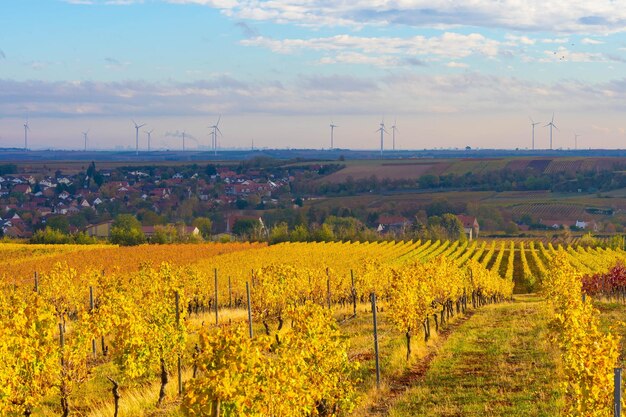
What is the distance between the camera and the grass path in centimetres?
1908

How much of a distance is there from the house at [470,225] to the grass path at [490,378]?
336ft

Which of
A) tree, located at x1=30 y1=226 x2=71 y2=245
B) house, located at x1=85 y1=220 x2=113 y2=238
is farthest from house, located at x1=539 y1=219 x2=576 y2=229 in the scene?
tree, located at x1=30 y1=226 x2=71 y2=245

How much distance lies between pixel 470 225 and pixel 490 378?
386 feet

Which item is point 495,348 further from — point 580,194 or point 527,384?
point 580,194

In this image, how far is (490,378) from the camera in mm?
22641

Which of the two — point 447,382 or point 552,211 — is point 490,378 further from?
point 552,211

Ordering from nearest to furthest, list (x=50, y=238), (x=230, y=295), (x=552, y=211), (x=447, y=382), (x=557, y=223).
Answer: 1. (x=447, y=382)
2. (x=230, y=295)
3. (x=50, y=238)
4. (x=557, y=223)
5. (x=552, y=211)

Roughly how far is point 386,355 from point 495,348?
403cm

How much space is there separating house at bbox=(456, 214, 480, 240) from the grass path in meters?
102

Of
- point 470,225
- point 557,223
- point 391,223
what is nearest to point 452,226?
point 470,225

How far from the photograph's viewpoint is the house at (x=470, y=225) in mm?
134812

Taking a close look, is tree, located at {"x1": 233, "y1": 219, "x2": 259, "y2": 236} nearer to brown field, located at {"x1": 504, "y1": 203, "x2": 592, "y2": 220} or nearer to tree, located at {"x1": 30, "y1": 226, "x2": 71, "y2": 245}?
tree, located at {"x1": 30, "y1": 226, "x2": 71, "y2": 245}

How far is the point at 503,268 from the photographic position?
262 ft

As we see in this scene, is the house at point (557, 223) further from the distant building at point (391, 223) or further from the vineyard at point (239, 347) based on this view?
the vineyard at point (239, 347)
